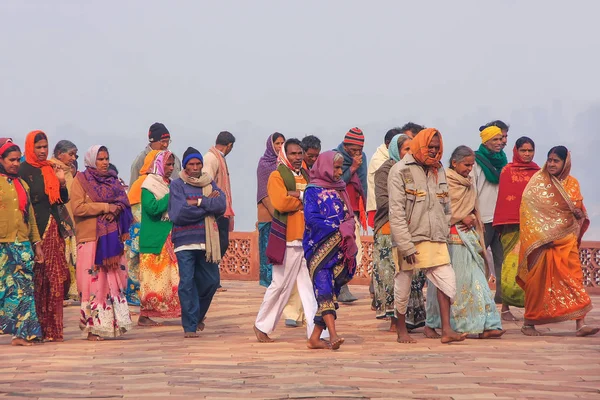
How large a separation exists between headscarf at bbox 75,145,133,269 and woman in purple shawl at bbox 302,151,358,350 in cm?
213

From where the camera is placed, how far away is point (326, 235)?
10031 millimetres

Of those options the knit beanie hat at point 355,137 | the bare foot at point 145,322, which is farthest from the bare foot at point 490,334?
the bare foot at point 145,322

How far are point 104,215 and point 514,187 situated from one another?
169 inches

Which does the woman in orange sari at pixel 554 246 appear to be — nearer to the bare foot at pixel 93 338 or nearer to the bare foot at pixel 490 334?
the bare foot at pixel 490 334

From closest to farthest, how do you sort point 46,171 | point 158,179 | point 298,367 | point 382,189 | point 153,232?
point 298,367, point 382,189, point 46,171, point 158,179, point 153,232

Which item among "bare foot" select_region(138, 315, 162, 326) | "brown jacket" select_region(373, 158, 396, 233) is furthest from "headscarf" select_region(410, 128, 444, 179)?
"bare foot" select_region(138, 315, 162, 326)

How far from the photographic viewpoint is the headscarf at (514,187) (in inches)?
490

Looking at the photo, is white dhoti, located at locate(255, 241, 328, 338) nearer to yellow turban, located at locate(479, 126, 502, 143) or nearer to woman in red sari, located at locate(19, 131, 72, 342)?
woman in red sari, located at locate(19, 131, 72, 342)

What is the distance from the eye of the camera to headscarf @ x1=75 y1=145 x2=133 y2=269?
11.2 metres

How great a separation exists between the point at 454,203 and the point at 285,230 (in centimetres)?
155

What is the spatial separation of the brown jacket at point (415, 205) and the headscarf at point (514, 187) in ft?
7.40

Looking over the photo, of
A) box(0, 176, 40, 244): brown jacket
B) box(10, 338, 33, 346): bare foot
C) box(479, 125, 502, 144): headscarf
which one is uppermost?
box(479, 125, 502, 144): headscarf

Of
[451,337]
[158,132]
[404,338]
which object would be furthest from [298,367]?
[158,132]

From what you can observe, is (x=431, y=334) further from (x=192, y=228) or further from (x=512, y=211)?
(x=192, y=228)
